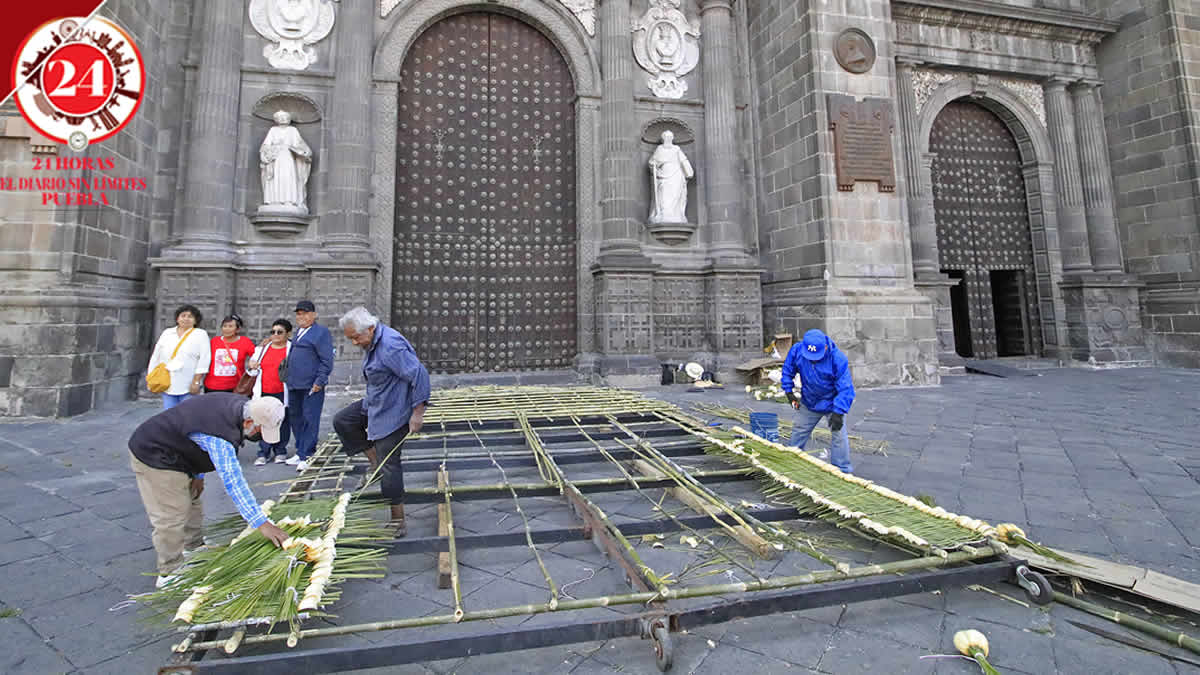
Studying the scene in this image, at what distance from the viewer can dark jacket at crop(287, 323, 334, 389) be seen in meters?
4.36

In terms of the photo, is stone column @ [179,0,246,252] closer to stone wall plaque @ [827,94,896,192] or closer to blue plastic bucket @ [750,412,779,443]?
blue plastic bucket @ [750,412,779,443]

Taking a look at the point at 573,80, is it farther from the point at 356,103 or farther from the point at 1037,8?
the point at 1037,8

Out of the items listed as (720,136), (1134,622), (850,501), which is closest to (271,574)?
(850,501)

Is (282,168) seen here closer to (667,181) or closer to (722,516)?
(667,181)

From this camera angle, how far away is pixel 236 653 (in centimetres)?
182

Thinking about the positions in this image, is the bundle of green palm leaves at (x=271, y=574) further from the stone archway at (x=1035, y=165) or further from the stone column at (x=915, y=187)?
the stone archway at (x=1035, y=165)

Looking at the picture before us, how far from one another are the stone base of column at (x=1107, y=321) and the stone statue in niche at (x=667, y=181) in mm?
9129

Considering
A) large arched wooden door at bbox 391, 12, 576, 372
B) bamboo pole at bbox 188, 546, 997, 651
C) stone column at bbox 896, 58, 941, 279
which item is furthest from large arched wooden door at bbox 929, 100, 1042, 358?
bamboo pole at bbox 188, 546, 997, 651

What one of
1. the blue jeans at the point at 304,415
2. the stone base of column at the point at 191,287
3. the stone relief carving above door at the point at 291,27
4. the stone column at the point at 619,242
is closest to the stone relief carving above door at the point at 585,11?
the stone column at the point at 619,242

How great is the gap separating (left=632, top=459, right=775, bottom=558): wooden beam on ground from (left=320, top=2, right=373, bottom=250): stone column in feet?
21.3

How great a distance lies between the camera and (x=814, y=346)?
3.81 metres

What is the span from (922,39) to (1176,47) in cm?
529

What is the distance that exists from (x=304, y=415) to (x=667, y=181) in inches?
275

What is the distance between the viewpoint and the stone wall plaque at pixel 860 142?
874cm
